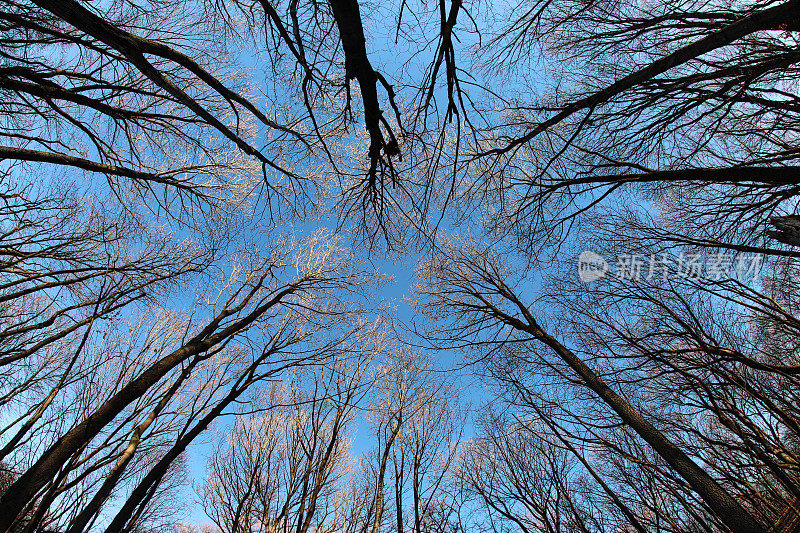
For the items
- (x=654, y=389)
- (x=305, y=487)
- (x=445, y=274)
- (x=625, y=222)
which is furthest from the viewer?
(x=445, y=274)

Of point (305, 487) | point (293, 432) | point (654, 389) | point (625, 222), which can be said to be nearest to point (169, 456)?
point (305, 487)

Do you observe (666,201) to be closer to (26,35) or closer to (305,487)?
(305,487)

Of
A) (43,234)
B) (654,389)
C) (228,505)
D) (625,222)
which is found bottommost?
(228,505)

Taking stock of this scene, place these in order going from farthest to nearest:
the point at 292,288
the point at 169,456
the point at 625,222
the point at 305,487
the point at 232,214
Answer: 1. the point at 292,288
2. the point at 232,214
3. the point at 625,222
4. the point at 305,487
5. the point at 169,456

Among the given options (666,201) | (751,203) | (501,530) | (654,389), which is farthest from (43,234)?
(751,203)

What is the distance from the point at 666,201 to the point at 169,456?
8.37 metres

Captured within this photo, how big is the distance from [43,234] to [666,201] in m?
9.72

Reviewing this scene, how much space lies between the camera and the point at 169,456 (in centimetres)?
330

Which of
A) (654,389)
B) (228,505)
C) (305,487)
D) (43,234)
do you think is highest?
(43,234)

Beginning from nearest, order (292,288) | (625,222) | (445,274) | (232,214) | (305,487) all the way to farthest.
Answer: (305,487) < (625,222) < (232,214) < (292,288) < (445,274)

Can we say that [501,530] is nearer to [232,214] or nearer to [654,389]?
[654,389]

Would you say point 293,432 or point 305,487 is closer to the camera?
point 305,487

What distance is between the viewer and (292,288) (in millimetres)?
6047

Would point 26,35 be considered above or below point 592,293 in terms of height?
above
